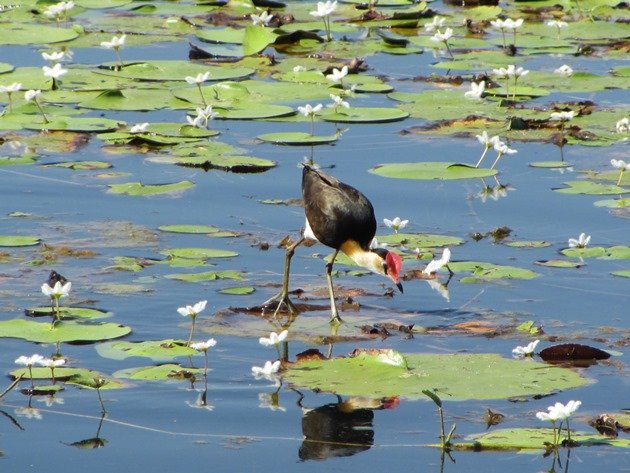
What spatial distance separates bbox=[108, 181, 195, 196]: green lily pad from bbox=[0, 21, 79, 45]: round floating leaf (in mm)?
5147

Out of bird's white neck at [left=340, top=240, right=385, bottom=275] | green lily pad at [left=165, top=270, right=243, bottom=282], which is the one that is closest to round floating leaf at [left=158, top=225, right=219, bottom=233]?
green lily pad at [left=165, top=270, right=243, bottom=282]

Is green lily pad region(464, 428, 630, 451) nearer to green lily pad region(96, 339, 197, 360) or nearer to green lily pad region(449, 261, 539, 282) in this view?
green lily pad region(96, 339, 197, 360)

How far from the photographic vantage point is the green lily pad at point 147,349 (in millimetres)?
6621

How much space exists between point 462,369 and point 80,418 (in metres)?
1.71

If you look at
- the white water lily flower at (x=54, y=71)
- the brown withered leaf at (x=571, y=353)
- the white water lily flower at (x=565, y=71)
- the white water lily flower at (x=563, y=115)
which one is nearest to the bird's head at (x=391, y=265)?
the brown withered leaf at (x=571, y=353)

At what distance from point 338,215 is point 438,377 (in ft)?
5.97

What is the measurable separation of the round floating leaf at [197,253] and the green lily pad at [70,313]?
1049mm

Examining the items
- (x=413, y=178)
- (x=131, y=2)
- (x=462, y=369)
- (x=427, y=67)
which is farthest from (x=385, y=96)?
(x=462, y=369)

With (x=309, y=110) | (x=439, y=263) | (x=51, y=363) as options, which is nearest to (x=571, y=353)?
(x=439, y=263)

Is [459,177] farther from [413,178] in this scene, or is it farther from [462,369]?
[462,369]

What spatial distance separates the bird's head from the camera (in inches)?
297

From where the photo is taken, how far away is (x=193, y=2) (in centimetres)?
1734

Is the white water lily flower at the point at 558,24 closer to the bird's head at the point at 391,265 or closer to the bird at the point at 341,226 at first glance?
the bird at the point at 341,226

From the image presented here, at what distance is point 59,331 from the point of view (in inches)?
270
